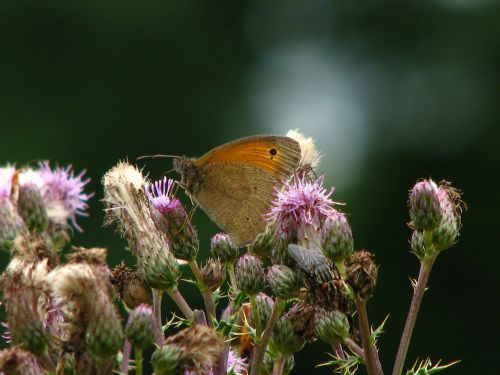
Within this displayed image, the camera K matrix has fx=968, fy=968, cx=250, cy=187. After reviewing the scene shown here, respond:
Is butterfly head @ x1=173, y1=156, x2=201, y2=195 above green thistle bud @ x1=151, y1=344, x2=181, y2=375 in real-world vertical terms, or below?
above

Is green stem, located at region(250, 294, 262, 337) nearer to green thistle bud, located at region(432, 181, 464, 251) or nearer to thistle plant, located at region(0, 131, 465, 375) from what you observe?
thistle plant, located at region(0, 131, 465, 375)

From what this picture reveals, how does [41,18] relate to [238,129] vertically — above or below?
above

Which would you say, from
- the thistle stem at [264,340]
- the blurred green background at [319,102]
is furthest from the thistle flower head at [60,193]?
the blurred green background at [319,102]

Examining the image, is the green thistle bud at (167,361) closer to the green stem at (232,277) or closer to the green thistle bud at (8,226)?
the green stem at (232,277)

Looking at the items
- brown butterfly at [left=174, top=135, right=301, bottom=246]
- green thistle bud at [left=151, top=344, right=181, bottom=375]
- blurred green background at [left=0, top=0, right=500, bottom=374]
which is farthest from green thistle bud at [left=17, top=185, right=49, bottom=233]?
blurred green background at [left=0, top=0, right=500, bottom=374]

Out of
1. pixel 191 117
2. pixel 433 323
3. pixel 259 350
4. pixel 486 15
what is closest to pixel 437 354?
pixel 433 323

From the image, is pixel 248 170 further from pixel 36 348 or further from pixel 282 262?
pixel 36 348
